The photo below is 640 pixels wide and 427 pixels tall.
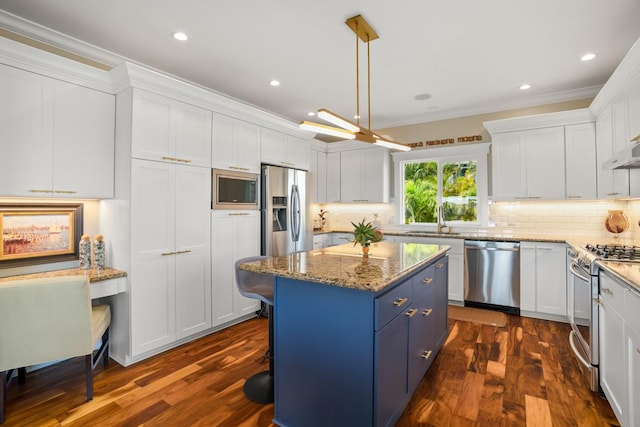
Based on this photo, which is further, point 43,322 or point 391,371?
point 43,322

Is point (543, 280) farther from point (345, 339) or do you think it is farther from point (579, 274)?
point (345, 339)

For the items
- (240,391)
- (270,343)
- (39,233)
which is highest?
(39,233)

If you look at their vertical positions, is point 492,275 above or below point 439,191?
below

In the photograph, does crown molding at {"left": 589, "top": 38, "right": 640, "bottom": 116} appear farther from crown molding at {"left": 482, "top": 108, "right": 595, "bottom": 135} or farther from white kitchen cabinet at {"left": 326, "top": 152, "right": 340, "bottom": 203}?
white kitchen cabinet at {"left": 326, "top": 152, "right": 340, "bottom": 203}

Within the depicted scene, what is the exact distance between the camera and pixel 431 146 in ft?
16.9

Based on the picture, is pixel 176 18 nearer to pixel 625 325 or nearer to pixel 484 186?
pixel 625 325

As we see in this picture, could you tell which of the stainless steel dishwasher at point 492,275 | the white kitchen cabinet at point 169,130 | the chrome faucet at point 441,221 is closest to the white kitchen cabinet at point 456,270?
the stainless steel dishwasher at point 492,275

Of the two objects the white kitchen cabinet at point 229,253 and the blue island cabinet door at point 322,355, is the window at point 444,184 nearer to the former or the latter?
the white kitchen cabinet at point 229,253

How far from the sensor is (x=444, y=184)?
16.7ft

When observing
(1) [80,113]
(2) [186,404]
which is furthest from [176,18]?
(2) [186,404]

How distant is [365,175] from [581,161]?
2.88 metres

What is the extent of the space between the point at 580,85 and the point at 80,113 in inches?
211

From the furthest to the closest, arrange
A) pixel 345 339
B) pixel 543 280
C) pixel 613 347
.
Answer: pixel 543 280, pixel 613 347, pixel 345 339

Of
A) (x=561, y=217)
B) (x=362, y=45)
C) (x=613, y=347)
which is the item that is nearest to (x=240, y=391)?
(x=613, y=347)
